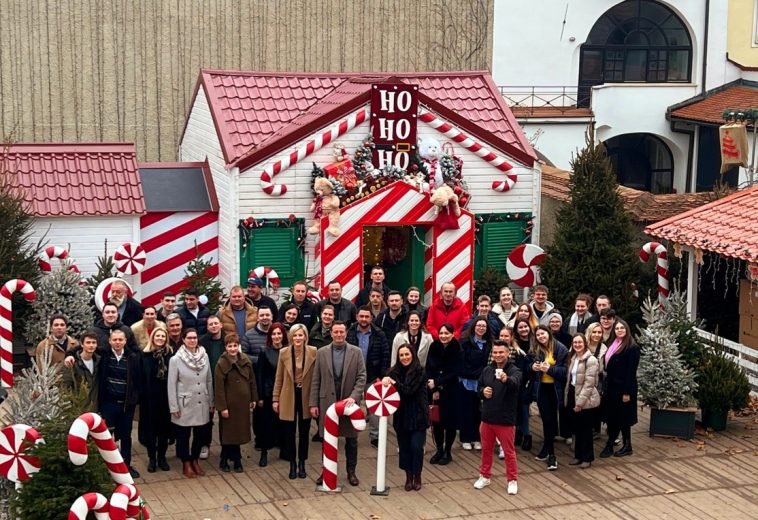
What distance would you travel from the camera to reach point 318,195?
17859 millimetres

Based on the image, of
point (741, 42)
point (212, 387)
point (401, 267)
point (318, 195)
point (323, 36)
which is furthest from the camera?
point (741, 42)

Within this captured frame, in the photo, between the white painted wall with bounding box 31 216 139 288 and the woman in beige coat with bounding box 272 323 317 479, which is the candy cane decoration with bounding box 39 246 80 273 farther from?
the woman in beige coat with bounding box 272 323 317 479

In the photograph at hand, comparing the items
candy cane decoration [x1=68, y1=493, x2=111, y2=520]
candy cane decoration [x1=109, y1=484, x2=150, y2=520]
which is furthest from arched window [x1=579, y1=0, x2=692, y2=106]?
candy cane decoration [x1=68, y1=493, x2=111, y2=520]

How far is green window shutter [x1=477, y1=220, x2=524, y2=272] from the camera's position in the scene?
748 inches

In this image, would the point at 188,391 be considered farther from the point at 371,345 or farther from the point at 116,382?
the point at 371,345

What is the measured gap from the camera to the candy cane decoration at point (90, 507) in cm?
949

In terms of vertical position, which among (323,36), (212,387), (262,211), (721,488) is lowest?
(721,488)

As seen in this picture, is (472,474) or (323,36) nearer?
(472,474)

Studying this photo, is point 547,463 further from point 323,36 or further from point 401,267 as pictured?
point 323,36

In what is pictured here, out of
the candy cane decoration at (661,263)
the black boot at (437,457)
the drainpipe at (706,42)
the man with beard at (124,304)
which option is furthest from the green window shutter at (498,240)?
the drainpipe at (706,42)

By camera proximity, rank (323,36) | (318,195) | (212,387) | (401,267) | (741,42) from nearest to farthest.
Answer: (212,387) → (318,195) → (401,267) → (323,36) → (741,42)

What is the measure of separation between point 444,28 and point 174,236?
981cm

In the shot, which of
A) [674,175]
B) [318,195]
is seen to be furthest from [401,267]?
[674,175]

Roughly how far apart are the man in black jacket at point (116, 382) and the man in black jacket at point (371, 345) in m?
2.41
